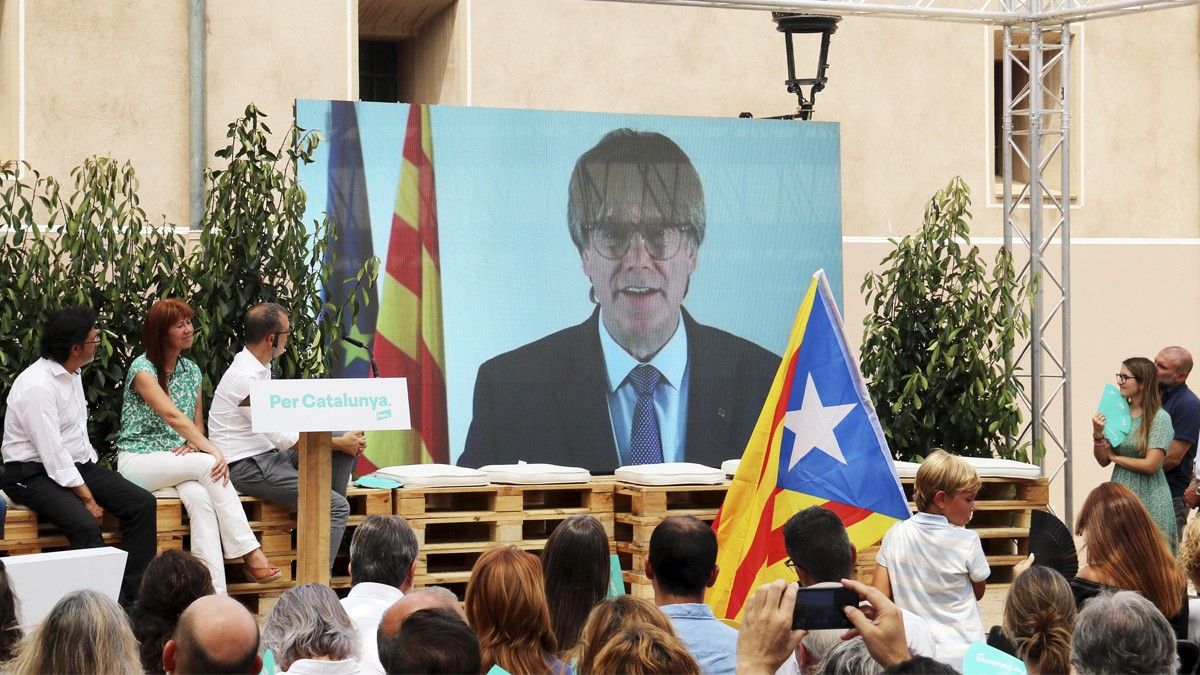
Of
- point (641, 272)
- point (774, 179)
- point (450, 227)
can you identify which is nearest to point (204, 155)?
point (450, 227)

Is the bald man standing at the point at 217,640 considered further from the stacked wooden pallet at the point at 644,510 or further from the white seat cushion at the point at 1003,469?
the white seat cushion at the point at 1003,469

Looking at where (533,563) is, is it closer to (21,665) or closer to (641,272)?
(21,665)

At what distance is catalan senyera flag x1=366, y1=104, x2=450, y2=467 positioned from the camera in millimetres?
11219

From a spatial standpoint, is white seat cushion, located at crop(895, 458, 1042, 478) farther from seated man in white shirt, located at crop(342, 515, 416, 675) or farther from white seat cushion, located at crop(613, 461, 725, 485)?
seated man in white shirt, located at crop(342, 515, 416, 675)

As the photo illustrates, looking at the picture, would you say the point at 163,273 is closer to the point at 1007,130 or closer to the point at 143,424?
the point at 143,424

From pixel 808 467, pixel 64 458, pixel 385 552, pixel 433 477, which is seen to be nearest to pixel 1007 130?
pixel 808 467

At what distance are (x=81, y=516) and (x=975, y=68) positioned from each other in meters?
9.57

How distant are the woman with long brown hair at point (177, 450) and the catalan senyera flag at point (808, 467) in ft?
8.69

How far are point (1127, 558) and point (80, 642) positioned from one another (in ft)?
11.2

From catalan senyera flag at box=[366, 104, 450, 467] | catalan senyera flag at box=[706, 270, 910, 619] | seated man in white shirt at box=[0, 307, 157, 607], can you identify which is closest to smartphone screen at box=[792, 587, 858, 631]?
catalan senyera flag at box=[706, 270, 910, 619]

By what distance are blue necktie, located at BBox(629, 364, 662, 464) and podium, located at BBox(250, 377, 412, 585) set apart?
3830mm

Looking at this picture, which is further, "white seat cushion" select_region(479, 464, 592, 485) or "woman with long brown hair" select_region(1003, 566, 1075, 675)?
"white seat cushion" select_region(479, 464, 592, 485)

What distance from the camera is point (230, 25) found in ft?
41.8

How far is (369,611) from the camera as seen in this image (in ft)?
18.7
